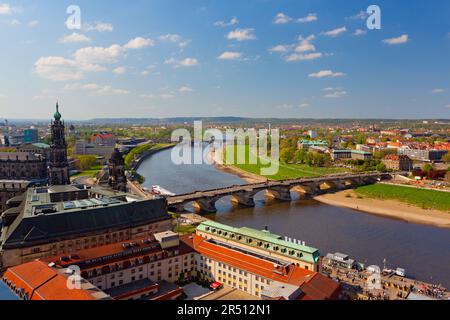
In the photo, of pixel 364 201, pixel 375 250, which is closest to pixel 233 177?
pixel 364 201

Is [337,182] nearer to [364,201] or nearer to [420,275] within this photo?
[364,201]

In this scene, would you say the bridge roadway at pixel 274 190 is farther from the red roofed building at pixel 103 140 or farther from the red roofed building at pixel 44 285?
the red roofed building at pixel 103 140

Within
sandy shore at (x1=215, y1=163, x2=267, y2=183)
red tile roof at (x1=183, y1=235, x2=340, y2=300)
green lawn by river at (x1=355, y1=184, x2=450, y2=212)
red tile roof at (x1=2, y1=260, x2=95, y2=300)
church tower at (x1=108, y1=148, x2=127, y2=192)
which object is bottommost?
green lawn by river at (x1=355, y1=184, x2=450, y2=212)

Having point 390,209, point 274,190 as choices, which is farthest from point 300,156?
point 390,209

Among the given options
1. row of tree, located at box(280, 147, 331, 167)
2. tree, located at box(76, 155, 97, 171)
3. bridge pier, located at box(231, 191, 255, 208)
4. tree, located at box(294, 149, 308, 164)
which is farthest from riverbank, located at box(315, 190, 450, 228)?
tree, located at box(76, 155, 97, 171)

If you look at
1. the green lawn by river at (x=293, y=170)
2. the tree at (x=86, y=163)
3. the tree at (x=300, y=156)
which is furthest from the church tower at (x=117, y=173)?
the tree at (x=300, y=156)

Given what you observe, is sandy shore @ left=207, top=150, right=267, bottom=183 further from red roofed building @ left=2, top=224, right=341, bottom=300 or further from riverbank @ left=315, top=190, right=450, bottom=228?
red roofed building @ left=2, top=224, right=341, bottom=300
